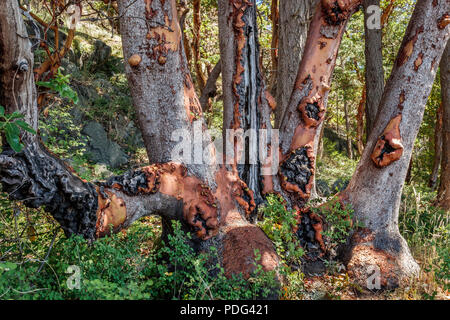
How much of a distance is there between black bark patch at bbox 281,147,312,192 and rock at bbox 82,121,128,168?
16.9 ft

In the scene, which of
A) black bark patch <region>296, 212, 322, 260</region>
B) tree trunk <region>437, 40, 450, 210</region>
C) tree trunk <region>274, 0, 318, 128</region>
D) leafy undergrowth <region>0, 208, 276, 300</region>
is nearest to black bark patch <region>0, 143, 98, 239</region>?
leafy undergrowth <region>0, 208, 276, 300</region>

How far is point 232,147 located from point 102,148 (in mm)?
5179

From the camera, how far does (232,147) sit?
3.83m

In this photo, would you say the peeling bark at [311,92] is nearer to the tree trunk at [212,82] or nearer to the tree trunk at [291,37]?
the tree trunk at [291,37]

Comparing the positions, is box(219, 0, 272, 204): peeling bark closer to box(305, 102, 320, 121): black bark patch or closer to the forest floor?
box(305, 102, 320, 121): black bark patch

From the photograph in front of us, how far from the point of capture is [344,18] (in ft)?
12.0

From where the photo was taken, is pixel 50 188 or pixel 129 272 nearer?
pixel 50 188

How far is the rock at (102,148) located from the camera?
25.9 feet

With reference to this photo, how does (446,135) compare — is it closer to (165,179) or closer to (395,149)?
(395,149)

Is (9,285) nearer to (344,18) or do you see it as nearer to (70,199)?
(70,199)

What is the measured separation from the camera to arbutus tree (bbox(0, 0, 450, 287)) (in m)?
2.39

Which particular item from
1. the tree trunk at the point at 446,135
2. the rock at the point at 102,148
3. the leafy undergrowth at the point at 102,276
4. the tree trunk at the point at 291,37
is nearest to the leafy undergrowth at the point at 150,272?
the leafy undergrowth at the point at 102,276

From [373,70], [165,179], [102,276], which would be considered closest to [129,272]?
[102,276]

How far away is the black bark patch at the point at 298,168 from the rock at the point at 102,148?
16.9ft
